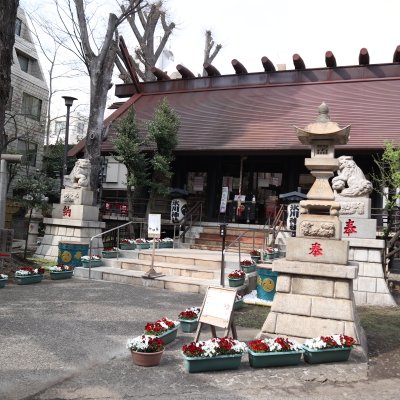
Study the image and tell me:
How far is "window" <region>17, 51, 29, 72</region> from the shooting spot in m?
28.8

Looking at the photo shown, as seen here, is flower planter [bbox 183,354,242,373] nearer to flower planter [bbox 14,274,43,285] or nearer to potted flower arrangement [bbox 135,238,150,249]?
flower planter [bbox 14,274,43,285]

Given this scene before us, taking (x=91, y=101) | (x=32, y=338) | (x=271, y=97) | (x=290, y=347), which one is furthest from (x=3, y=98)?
(x=271, y=97)

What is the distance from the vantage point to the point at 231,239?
16.1 m

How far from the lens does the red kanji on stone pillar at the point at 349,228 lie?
10648 millimetres

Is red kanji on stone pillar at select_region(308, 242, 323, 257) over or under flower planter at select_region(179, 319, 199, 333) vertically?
over

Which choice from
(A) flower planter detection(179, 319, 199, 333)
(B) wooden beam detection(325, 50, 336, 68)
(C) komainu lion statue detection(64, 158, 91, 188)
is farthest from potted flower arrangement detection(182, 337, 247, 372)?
(B) wooden beam detection(325, 50, 336, 68)

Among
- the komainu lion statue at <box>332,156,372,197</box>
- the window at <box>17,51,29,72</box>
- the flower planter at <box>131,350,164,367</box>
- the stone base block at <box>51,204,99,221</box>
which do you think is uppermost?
the window at <box>17,51,29,72</box>

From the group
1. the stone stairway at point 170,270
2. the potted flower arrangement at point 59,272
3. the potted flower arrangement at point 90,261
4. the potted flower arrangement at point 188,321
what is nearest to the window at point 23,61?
the stone stairway at point 170,270

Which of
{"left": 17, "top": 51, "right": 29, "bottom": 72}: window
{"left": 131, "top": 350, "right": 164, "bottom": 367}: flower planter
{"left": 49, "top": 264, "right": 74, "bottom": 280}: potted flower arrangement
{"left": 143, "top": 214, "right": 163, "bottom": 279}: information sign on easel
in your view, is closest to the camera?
{"left": 131, "top": 350, "right": 164, "bottom": 367}: flower planter

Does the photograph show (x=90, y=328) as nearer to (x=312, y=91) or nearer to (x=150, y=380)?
(x=150, y=380)

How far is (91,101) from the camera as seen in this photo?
1814 centimetres

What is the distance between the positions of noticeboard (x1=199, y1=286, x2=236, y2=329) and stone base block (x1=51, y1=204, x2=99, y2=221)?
34.5ft

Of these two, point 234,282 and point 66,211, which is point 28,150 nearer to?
point 66,211

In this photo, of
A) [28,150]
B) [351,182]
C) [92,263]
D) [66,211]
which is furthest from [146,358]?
[28,150]
